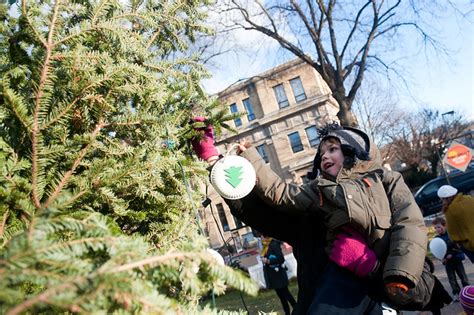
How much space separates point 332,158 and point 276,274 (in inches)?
220

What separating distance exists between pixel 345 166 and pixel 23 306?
2.00 m

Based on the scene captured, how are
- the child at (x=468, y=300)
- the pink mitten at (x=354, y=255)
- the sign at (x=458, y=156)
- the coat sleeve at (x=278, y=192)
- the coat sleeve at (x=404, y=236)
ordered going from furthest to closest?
the sign at (x=458, y=156) < the child at (x=468, y=300) < the coat sleeve at (x=278, y=192) < the pink mitten at (x=354, y=255) < the coat sleeve at (x=404, y=236)


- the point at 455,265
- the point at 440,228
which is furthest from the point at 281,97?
the point at 455,265

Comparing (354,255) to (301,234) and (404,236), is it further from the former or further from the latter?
(301,234)

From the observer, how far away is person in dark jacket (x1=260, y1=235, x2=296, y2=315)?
7.42 metres

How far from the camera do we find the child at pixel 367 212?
72.7 inches

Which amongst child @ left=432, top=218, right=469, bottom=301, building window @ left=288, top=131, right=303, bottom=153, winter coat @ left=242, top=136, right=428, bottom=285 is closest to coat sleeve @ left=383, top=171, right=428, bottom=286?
winter coat @ left=242, top=136, right=428, bottom=285

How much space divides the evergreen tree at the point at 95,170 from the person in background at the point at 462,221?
13.9ft

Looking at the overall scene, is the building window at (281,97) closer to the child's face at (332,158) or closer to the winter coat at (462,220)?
the winter coat at (462,220)

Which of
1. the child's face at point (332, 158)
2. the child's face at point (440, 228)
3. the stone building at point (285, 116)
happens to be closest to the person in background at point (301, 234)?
the child's face at point (332, 158)

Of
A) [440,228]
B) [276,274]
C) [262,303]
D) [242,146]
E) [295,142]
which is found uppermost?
[295,142]

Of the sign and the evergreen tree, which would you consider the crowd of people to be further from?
the sign

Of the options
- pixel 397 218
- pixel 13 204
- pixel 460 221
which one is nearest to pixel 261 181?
pixel 397 218

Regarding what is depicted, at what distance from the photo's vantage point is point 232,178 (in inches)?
76.6
